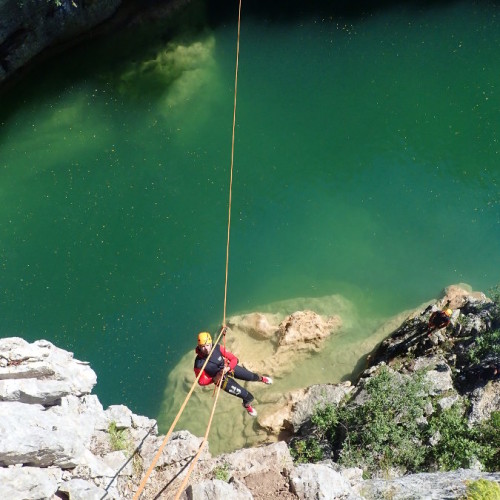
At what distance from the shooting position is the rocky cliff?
6.45 metres

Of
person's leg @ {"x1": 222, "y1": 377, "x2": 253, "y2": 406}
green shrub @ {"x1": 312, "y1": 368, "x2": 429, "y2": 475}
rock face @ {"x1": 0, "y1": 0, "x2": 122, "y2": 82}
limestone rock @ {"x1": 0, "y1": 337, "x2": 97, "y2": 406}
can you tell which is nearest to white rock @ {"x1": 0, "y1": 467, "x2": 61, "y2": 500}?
limestone rock @ {"x1": 0, "y1": 337, "x2": 97, "y2": 406}

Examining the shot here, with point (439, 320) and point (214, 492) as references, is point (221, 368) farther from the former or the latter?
point (439, 320)

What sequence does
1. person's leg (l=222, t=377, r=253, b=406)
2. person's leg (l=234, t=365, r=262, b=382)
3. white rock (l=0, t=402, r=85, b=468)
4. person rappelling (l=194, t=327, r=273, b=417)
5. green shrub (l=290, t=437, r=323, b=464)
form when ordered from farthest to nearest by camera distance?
person's leg (l=234, t=365, r=262, b=382), person's leg (l=222, t=377, r=253, b=406), green shrub (l=290, t=437, r=323, b=464), person rappelling (l=194, t=327, r=273, b=417), white rock (l=0, t=402, r=85, b=468)

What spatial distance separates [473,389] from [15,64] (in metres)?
14.9

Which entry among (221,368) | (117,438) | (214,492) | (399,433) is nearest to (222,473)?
(214,492)

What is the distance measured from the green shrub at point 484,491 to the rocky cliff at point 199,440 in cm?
33

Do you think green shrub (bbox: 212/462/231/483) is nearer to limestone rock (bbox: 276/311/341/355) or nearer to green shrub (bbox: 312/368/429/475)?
green shrub (bbox: 312/368/429/475)

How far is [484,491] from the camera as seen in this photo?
5801mm

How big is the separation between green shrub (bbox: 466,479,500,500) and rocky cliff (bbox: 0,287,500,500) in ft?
1.07

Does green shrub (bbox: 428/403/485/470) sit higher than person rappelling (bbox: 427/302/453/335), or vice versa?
person rappelling (bbox: 427/302/453/335)

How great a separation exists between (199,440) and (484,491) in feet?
13.8

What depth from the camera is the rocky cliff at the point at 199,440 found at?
6.45 metres

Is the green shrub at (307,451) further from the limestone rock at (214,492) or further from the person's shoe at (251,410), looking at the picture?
the limestone rock at (214,492)

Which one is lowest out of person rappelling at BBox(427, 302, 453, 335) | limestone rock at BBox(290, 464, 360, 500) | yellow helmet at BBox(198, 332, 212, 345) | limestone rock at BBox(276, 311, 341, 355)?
limestone rock at BBox(290, 464, 360, 500)
